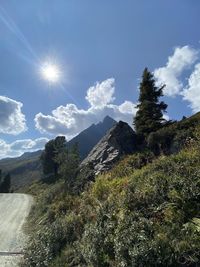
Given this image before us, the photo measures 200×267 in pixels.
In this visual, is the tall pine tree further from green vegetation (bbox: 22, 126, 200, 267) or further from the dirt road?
green vegetation (bbox: 22, 126, 200, 267)

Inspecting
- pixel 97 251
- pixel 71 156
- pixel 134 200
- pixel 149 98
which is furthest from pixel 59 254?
pixel 149 98

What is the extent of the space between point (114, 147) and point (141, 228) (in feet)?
65.8

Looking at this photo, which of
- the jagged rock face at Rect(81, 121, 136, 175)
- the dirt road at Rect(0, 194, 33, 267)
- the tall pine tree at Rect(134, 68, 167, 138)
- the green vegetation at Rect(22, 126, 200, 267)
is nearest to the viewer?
the green vegetation at Rect(22, 126, 200, 267)

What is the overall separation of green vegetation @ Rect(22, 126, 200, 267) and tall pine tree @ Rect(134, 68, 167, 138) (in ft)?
54.1

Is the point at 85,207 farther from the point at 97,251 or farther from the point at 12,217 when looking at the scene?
the point at 12,217

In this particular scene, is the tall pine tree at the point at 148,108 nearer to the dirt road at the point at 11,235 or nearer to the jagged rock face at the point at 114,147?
the jagged rock face at the point at 114,147

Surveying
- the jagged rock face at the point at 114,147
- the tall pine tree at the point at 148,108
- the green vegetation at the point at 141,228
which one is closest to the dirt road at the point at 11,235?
the green vegetation at the point at 141,228

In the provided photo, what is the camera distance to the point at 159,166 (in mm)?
11977

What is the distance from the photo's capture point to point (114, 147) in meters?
28.2

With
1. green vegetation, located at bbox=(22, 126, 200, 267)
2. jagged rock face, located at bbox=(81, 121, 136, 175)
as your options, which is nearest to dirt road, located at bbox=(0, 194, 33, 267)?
green vegetation, located at bbox=(22, 126, 200, 267)

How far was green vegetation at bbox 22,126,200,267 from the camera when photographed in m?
7.17

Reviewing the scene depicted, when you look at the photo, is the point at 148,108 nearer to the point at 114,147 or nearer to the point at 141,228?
the point at 114,147

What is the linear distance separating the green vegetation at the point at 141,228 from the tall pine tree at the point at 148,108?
649 inches

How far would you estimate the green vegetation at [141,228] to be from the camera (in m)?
7.17
